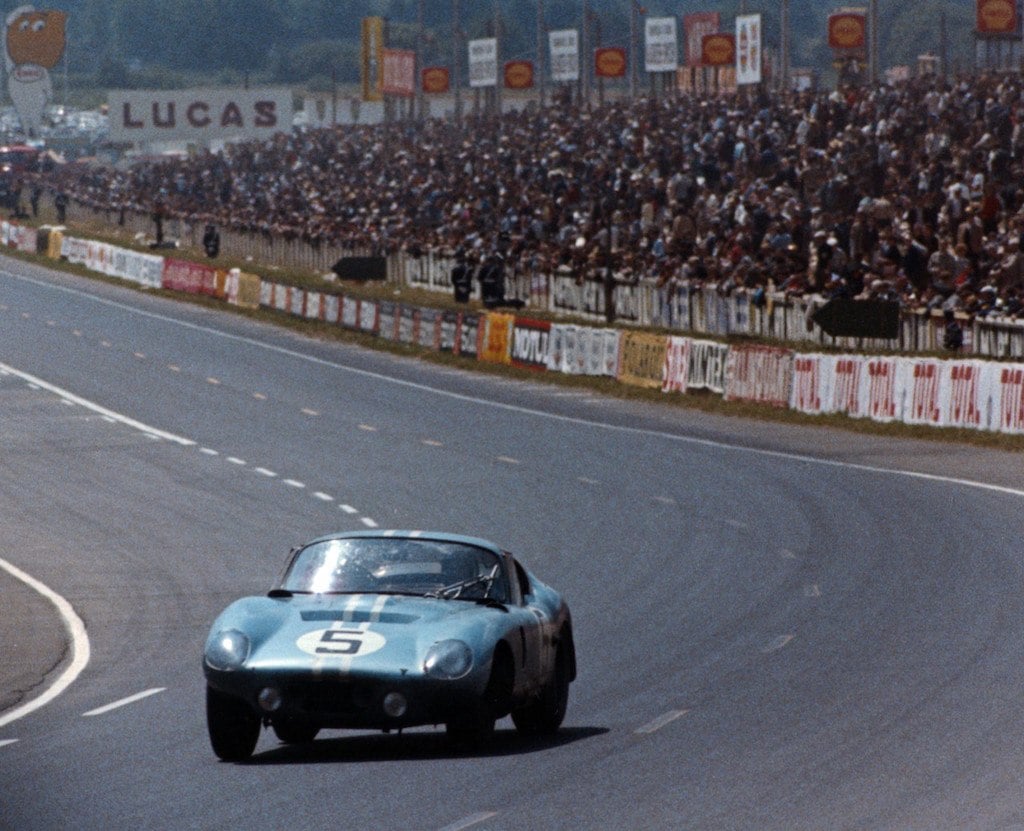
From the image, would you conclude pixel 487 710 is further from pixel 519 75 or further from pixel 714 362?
pixel 519 75

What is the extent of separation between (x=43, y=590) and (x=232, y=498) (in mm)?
7159

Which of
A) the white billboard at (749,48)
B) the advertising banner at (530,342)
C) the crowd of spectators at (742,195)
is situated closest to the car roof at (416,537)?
the crowd of spectators at (742,195)

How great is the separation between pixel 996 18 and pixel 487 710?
169ft

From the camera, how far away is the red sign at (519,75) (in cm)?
9856

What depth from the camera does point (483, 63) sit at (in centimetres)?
9562

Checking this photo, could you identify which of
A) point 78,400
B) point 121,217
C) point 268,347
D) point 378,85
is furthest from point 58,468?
point 378,85

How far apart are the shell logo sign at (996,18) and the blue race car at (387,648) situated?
49.6 meters

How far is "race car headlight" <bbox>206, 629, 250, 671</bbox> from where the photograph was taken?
1168 cm

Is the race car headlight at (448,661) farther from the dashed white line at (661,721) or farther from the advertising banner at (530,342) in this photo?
the advertising banner at (530,342)

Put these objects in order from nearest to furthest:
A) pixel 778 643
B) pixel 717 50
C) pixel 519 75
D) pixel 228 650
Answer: pixel 228 650 → pixel 778 643 → pixel 717 50 → pixel 519 75

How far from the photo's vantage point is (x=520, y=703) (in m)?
12.5

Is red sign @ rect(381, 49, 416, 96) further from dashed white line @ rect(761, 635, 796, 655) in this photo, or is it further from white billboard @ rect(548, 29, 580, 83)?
dashed white line @ rect(761, 635, 796, 655)

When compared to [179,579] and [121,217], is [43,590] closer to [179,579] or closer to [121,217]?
[179,579]

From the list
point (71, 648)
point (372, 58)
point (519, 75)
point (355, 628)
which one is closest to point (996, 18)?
point (519, 75)
